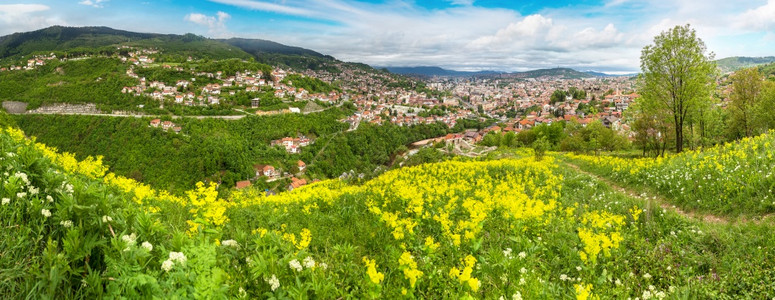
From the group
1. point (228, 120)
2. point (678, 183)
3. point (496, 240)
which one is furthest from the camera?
point (228, 120)

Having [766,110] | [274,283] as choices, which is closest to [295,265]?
[274,283]

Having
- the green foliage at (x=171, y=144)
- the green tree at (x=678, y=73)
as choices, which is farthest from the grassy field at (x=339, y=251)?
the green foliage at (x=171, y=144)

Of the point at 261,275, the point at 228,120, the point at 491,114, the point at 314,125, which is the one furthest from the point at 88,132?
the point at 491,114

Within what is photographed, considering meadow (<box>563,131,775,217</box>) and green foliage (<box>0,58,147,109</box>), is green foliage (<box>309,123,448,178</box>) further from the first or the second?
meadow (<box>563,131,775,217</box>)

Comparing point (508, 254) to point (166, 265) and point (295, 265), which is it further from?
point (166, 265)

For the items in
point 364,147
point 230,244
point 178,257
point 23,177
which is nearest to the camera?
point 178,257

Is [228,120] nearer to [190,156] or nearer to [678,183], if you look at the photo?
[190,156]
